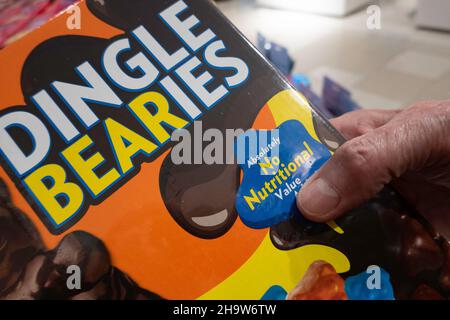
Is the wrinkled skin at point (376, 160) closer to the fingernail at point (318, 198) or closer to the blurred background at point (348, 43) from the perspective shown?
the fingernail at point (318, 198)

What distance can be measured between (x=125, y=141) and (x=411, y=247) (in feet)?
1.28

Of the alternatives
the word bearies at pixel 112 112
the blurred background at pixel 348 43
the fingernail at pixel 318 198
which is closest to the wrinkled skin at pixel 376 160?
the fingernail at pixel 318 198

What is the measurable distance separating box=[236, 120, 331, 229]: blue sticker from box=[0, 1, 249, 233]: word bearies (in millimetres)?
91

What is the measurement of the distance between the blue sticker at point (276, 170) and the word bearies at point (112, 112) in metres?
0.09

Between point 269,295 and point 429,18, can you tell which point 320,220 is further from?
point 429,18

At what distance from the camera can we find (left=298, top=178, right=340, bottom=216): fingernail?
469 mm

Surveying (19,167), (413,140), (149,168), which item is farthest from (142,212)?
(413,140)

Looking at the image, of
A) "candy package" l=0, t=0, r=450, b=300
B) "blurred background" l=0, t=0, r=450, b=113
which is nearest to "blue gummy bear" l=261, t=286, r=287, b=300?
"candy package" l=0, t=0, r=450, b=300

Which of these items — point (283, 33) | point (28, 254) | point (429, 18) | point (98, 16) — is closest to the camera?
point (28, 254)

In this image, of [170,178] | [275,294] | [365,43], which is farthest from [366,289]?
[365,43]

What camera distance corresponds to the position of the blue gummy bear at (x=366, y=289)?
17.9 inches

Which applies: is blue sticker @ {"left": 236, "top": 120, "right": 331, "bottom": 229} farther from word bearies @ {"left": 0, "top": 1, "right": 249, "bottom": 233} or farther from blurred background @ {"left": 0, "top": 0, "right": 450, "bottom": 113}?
blurred background @ {"left": 0, "top": 0, "right": 450, "bottom": 113}

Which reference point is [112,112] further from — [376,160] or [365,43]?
[365,43]

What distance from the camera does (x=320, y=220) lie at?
482mm
